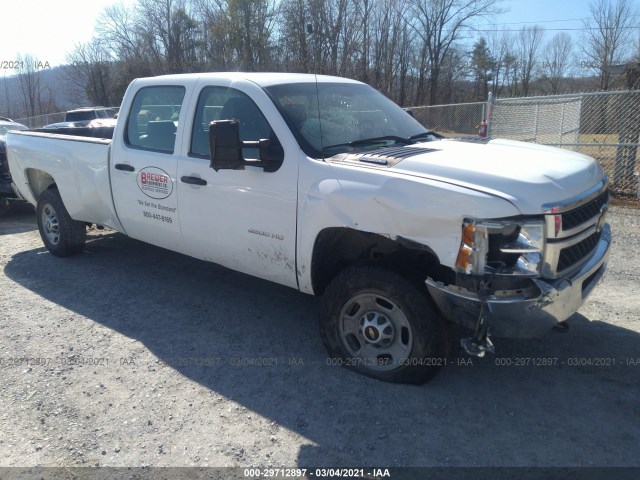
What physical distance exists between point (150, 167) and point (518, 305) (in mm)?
3460

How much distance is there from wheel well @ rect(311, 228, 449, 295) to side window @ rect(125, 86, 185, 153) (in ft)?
6.19

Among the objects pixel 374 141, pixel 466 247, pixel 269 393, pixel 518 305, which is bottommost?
pixel 269 393

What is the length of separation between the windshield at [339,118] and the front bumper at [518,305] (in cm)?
139

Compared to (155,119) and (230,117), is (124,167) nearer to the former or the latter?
(155,119)

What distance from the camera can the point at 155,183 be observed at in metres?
4.94

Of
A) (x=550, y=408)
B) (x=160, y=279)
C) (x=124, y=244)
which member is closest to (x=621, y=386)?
(x=550, y=408)

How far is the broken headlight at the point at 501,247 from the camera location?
302 centimetres

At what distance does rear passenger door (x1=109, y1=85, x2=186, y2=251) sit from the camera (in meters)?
4.87

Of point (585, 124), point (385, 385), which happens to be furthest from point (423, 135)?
point (585, 124)

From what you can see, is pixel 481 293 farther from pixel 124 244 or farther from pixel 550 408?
pixel 124 244

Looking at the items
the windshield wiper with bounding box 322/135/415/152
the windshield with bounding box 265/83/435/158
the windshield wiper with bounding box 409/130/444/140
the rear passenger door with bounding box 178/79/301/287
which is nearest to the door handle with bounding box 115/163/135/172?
the rear passenger door with bounding box 178/79/301/287

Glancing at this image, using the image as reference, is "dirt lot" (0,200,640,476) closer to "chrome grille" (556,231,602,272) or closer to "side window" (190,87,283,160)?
"chrome grille" (556,231,602,272)

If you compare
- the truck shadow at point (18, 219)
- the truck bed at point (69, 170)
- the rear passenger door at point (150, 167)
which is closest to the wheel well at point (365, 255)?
the rear passenger door at point (150, 167)

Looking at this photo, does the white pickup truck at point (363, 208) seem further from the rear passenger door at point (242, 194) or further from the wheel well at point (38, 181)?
the wheel well at point (38, 181)
